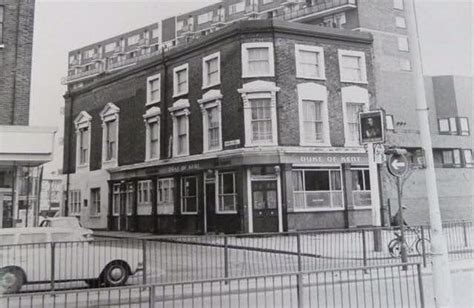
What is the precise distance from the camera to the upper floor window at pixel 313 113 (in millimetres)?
23172

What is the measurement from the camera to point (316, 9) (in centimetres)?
3759

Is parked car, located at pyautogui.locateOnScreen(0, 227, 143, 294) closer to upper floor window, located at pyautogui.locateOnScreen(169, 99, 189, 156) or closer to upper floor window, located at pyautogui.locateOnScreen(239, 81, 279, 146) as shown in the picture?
upper floor window, located at pyautogui.locateOnScreen(239, 81, 279, 146)

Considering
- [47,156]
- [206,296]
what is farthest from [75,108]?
[206,296]

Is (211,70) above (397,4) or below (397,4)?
below

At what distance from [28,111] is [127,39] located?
158 feet

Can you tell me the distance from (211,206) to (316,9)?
21.5m

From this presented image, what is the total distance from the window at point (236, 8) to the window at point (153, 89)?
25816 mm

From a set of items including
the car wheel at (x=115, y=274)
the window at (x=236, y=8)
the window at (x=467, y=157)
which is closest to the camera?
the car wheel at (x=115, y=274)

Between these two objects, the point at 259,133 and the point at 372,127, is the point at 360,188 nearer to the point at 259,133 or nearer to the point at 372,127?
the point at 259,133

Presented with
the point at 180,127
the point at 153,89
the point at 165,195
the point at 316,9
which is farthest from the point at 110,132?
the point at 316,9

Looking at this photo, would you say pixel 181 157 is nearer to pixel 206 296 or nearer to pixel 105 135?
pixel 105 135

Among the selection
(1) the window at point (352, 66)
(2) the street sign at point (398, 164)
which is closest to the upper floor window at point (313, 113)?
(1) the window at point (352, 66)

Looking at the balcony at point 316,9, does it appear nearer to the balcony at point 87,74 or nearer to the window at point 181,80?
the window at point 181,80

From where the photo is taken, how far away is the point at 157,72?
28.8 metres
